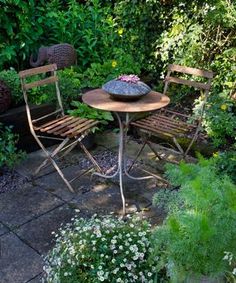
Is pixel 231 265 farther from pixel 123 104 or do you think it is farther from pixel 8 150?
pixel 8 150

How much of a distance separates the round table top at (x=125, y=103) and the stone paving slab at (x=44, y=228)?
90 cm

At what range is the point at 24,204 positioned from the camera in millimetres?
3123

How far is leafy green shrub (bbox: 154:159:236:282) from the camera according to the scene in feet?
5.64

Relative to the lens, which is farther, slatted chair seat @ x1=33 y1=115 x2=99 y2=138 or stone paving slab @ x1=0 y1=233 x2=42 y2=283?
slatted chair seat @ x1=33 y1=115 x2=99 y2=138

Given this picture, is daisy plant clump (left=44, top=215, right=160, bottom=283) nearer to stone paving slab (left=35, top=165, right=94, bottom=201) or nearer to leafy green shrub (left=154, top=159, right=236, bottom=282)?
leafy green shrub (left=154, top=159, right=236, bottom=282)

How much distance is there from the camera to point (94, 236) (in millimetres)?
2141

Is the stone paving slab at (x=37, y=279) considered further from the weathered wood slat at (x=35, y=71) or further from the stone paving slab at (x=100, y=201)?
the weathered wood slat at (x=35, y=71)

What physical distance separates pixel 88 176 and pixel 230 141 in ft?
5.30

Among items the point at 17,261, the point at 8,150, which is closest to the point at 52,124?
the point at 8,150

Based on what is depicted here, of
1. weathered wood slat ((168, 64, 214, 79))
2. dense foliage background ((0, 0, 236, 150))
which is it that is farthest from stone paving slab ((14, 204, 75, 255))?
dense foliage background ((0, 0, 236, 150))

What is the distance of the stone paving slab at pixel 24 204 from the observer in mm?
2938

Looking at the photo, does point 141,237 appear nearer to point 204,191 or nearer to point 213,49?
point 204,191

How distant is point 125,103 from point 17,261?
140 centimetres

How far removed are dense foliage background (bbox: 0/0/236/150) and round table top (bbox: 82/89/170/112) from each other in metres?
1.08
